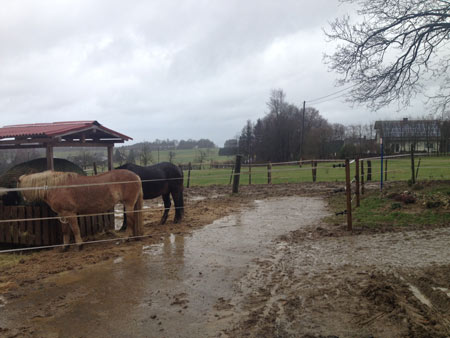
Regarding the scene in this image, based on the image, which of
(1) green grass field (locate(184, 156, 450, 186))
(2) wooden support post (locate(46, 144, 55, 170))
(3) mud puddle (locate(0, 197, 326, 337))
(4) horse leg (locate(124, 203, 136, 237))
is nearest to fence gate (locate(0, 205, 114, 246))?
(2) wooden support post (locate(46, 144, 55, 170))

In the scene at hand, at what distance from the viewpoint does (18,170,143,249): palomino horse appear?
5.66 meters

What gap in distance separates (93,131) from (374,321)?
20.7 ft

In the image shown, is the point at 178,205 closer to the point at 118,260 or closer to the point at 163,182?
the point at 163,182

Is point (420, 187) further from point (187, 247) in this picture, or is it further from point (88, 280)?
point (88, 280)

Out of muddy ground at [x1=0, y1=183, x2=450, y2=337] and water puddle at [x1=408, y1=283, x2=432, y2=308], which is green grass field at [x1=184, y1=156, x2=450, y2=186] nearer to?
muddy ground at [x1=0, y1=183, x2=450, y2=337]

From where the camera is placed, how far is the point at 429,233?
6031 millimetres

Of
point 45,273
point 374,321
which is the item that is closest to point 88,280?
point 45,273

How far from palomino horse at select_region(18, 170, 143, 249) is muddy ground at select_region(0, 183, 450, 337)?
0.67 metres

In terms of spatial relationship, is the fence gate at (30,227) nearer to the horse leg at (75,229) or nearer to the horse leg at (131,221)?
the horse leg at (75,229)

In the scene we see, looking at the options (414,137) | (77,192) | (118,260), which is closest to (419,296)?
(118,260)

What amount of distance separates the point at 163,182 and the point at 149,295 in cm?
413

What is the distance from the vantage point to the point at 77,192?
19.0ft

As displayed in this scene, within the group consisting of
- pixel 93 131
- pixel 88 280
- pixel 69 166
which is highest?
pixel 93 131

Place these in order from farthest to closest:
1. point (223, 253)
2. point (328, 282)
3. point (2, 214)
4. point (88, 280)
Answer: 1. point (2, 214)
2. point (223, 253)
3. point (88, 280)
4. point (328, 282)
